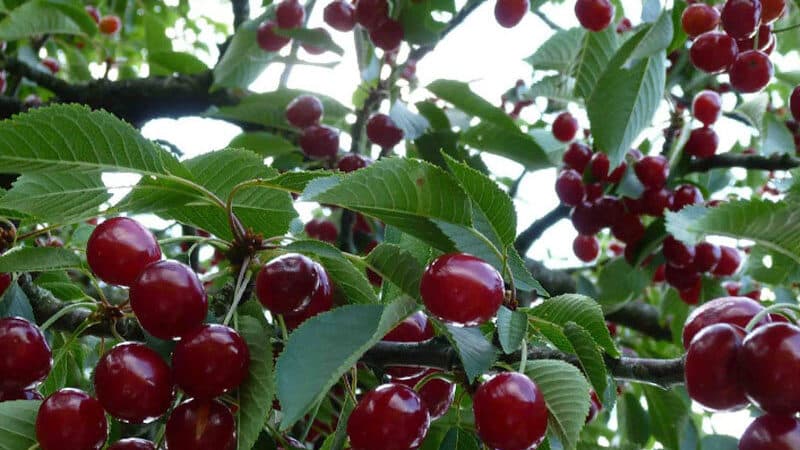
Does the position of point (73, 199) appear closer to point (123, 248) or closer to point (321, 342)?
point (123, 248)

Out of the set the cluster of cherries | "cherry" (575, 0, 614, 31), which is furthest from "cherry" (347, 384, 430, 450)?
"cherry" (575, 0, 614, 31)

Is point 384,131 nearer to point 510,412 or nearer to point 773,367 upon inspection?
point 510,412

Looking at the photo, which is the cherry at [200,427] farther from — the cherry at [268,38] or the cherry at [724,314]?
the cherry at [268,38]

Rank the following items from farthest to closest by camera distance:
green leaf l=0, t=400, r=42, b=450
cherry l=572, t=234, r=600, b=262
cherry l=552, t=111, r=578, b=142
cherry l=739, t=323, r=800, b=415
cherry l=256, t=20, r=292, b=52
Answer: cherry l=572, t=234, r=600, b=262 → cherry l=552, t=111, r=578, b=142 → cherry l=256, t=20, r=292, b=52 → green leaf l=0, t=400, r=42, b=450 → cherry l=739, t=323, r=800, b=415

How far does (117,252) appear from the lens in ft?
3.56

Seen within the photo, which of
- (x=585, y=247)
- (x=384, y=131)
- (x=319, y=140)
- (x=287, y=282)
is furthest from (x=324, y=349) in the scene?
(x=585, y=247)

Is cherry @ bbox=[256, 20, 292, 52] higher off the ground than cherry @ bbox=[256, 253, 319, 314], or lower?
lower

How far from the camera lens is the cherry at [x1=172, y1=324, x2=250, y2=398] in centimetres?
94

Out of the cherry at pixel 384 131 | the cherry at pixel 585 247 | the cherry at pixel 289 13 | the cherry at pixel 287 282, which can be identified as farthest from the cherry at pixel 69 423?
the cherry at pixel 585 247

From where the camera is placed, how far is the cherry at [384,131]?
2.38m

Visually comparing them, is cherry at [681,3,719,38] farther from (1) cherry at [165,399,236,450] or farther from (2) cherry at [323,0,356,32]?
(1) cherry at [165,399,236,450]

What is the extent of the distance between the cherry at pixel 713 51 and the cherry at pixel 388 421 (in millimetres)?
1331

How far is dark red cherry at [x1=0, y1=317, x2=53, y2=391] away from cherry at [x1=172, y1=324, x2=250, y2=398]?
0.23 metres

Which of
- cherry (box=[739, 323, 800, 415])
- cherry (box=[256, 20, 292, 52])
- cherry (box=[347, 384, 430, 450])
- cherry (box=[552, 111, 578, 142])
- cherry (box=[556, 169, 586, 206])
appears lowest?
cherry (box=[556, 169, 586, 206])
